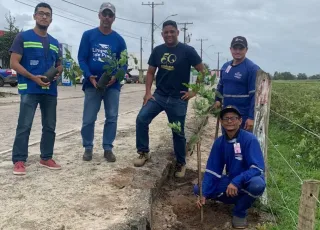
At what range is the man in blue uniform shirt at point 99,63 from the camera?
5.15 m

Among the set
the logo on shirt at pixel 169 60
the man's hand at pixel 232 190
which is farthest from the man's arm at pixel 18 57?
the man's hand at pixel 232 190

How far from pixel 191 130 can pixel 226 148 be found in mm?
4414

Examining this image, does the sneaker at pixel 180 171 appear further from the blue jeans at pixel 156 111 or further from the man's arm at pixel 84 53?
the man's arm at pixel 84 53

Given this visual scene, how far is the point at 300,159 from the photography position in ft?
24.3

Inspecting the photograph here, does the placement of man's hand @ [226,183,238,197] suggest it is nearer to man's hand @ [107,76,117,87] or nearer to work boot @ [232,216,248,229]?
work boot @ [232,216,248,229]

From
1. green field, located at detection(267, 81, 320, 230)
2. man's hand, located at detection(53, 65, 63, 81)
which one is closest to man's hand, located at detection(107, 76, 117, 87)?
man's hand, located at detection(53, 65, 63, 81)

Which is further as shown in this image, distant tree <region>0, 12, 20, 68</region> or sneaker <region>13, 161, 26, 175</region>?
distant tree <region>0, 12, 20, 68</region>

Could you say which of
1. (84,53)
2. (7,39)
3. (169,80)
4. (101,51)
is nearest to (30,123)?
(84,53)

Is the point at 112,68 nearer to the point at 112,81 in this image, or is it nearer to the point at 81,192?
the point at 112,81

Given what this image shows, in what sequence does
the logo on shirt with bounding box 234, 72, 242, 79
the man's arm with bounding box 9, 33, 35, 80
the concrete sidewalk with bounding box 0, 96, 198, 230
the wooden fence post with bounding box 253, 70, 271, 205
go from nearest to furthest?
the concrete sidewalk with bounding box 0, 96, 198, 230, the wooden fence post with bounding box 253, 70, 271, 205, the man's arm with bounding box 9, 33, 35, 80, the logo on shirt with bounding box 234, 72, 242, 79

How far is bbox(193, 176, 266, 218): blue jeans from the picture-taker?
4.02m

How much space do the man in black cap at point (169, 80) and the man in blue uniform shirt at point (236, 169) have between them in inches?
40.9

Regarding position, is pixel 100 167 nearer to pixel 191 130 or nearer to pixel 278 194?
pixel 278 194

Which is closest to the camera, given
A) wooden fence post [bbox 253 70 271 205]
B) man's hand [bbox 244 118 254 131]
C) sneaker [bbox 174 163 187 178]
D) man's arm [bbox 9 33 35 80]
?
wooden fence post [bbox 253 70 271 205]
